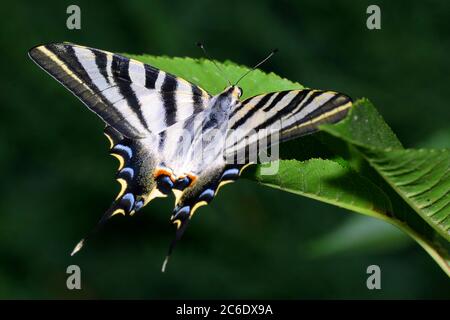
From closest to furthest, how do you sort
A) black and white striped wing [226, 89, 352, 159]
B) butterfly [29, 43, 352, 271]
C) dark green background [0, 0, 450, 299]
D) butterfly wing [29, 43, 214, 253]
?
black and white striped wing [226, 89, 352, 159] < butterfly [29, 43, 352, 271] < butterfly wing [29, 43, 214, 253] < dark green background [0, 0, 450, 299]

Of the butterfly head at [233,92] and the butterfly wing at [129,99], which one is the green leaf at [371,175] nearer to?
the butterfly head at [233,92]

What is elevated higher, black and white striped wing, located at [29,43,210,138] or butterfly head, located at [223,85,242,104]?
black and white striped wing, located at [29,43,210,138]

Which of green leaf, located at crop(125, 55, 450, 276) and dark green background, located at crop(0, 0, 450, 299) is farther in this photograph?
dark green background, located at crop(0, 0, 450, 299)

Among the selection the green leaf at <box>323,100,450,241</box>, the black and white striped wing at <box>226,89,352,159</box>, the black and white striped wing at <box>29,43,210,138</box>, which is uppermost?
the black and white striped wing at <box>29,43,210,138</box>

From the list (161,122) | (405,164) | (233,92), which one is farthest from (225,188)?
(405,164)

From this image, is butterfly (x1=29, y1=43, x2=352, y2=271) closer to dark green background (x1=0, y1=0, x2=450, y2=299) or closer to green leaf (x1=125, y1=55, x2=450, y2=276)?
green leaf (x1=125, y1=55, x2=450, y2=276)

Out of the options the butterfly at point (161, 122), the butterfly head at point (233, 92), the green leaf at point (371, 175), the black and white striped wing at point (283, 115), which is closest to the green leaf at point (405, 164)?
the green leaf at point (371, 175)

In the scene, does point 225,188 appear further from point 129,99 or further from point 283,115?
point 283,115

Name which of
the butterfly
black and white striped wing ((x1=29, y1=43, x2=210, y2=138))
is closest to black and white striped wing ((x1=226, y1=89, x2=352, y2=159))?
the butterfly
